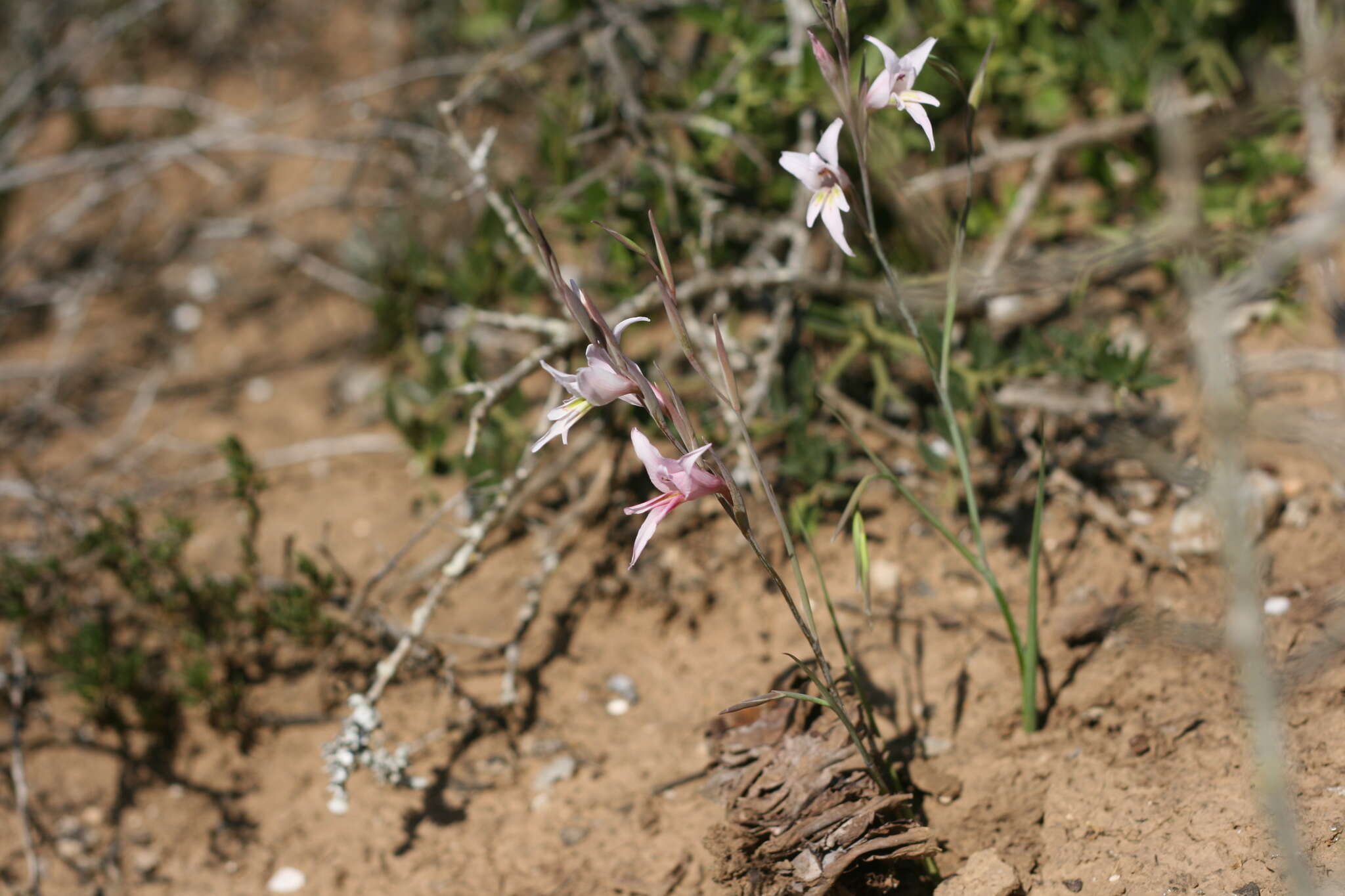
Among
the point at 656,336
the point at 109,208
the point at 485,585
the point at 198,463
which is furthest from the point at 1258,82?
the point at 109,208

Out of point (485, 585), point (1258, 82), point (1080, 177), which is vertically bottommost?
point (485, 585)

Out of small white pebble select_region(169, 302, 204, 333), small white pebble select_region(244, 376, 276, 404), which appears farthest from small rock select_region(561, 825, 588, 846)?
small white pebble select_region(169, 302, 204, 333)

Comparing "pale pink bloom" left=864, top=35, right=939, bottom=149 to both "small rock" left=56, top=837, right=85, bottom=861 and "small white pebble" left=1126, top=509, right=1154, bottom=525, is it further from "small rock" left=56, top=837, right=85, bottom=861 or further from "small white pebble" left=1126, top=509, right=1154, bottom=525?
"small rock" left=56, top=837, right=85, bottom=861

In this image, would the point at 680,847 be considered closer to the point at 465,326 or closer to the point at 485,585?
the point at 485,585

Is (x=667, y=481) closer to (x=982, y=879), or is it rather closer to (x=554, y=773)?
(x=982, y=879)

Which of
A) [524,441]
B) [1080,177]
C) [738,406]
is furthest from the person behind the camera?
[1080,177]

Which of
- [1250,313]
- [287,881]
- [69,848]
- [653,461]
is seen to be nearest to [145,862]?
[69,848]

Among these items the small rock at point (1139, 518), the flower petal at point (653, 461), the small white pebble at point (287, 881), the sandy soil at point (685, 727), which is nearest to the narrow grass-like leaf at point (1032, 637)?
the sandy soil at point (685, 727)
